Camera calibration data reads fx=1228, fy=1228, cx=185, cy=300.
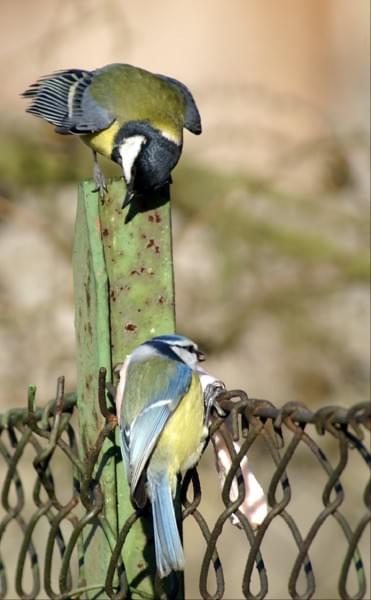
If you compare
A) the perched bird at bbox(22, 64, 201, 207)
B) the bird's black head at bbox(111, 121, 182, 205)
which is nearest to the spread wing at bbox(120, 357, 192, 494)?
the bird's black head at bbox(111, 121, 182, 205)

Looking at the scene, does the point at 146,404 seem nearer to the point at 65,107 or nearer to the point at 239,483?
the point at 239,483

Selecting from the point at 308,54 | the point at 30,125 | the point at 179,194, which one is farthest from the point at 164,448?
the point at 308,54

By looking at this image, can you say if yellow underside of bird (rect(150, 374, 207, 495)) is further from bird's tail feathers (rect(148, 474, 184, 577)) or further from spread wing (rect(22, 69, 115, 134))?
spread wing (rect(22, 69, 115, 134))

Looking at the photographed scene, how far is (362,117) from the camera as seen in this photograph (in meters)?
4.84

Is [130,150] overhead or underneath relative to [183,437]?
overhead

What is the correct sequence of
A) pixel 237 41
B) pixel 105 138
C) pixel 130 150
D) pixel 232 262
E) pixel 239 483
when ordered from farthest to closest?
pixel 237 41 < pixel 232 262 < pixel 105 138 < pixel 130 150 < pixel 239 483

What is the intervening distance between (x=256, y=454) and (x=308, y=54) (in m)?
2.96

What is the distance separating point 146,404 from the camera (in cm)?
193

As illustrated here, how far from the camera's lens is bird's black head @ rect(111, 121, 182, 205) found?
8.37ft

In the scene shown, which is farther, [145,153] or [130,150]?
[130,150]

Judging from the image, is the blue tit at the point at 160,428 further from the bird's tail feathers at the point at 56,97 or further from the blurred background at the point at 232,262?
the blurred background at the point at 232,262

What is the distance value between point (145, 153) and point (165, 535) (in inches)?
49.7

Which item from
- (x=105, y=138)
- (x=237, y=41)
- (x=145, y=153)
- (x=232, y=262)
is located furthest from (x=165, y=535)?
(x=237, y=41)

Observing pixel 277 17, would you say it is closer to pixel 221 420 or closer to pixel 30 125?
pixel 30 125
